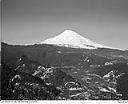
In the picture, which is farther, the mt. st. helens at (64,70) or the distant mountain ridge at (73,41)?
the distant mountain ridge at (73,41)

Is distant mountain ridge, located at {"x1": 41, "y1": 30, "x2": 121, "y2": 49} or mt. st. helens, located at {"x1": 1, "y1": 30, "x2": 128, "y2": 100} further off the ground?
distant mountain ridge, located at {"x1": 41, "y1": 30, "x2": 121, "y2": 49}

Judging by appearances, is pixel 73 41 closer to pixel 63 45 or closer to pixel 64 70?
pixel 63 45

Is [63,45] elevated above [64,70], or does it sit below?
above

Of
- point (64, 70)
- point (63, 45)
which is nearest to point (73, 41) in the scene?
point (63, 45)

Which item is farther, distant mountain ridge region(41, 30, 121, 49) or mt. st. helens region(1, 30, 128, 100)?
distant mountain ridge region(41, 30, 121, 49)

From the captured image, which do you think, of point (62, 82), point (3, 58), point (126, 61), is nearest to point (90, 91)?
point (62, 82)

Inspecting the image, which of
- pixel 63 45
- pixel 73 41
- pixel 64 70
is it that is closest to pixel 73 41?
pixel 73 41

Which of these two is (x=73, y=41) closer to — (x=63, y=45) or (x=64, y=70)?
(x=63, y=45)

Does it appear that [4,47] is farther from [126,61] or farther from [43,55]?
[126,61]
